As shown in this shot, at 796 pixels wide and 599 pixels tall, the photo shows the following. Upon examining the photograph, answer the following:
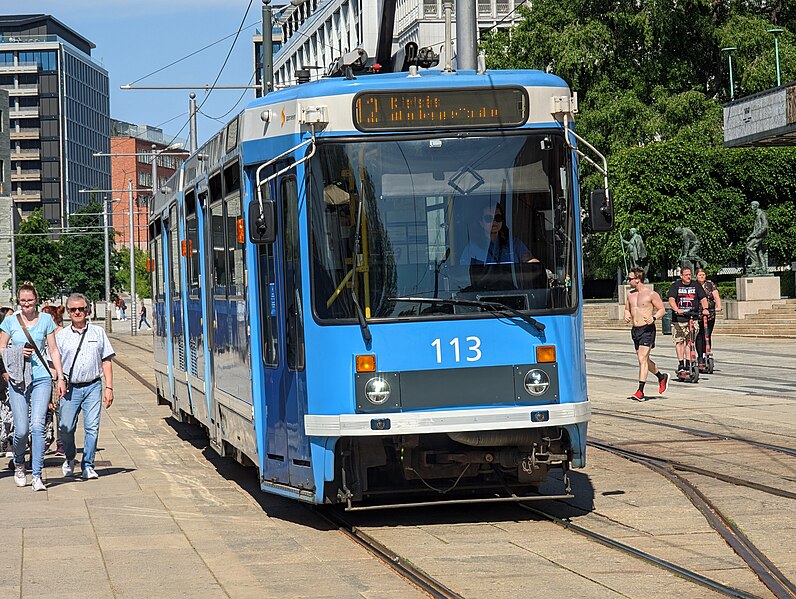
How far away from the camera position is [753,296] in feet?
142

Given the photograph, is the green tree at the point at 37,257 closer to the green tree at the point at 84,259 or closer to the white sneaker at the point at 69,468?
the green tree at the point at 84,259

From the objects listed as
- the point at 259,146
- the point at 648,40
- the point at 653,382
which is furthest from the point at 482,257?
the point at 648,40

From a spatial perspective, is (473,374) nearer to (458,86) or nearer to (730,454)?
(458,86)

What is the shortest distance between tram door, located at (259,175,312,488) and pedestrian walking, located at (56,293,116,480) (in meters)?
3.04

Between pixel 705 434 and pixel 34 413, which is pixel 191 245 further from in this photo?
pixel 705 434

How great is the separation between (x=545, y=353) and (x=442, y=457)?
1.00m

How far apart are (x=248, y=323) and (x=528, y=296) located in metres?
2.40

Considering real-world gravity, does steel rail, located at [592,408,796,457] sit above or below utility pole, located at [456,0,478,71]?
below

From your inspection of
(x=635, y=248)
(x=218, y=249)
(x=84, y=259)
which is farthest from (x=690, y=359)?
(x=84, y=259)

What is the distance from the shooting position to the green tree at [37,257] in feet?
295

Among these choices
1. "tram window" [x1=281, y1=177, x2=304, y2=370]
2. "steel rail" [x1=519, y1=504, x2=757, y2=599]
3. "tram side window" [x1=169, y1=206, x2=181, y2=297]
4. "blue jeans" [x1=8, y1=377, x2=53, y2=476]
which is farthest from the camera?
"tram side window" [x1=169, y1=206, x2=181, y2=297]

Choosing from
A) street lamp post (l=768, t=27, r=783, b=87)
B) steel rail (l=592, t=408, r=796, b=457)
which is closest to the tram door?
steel rail (l=592, t=408, r=796, b=457)

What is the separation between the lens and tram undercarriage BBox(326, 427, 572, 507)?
9359mm

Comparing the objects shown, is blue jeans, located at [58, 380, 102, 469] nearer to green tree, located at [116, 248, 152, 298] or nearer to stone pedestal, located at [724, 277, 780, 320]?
stone pedestal, located at [724, 277, 780, 320]
